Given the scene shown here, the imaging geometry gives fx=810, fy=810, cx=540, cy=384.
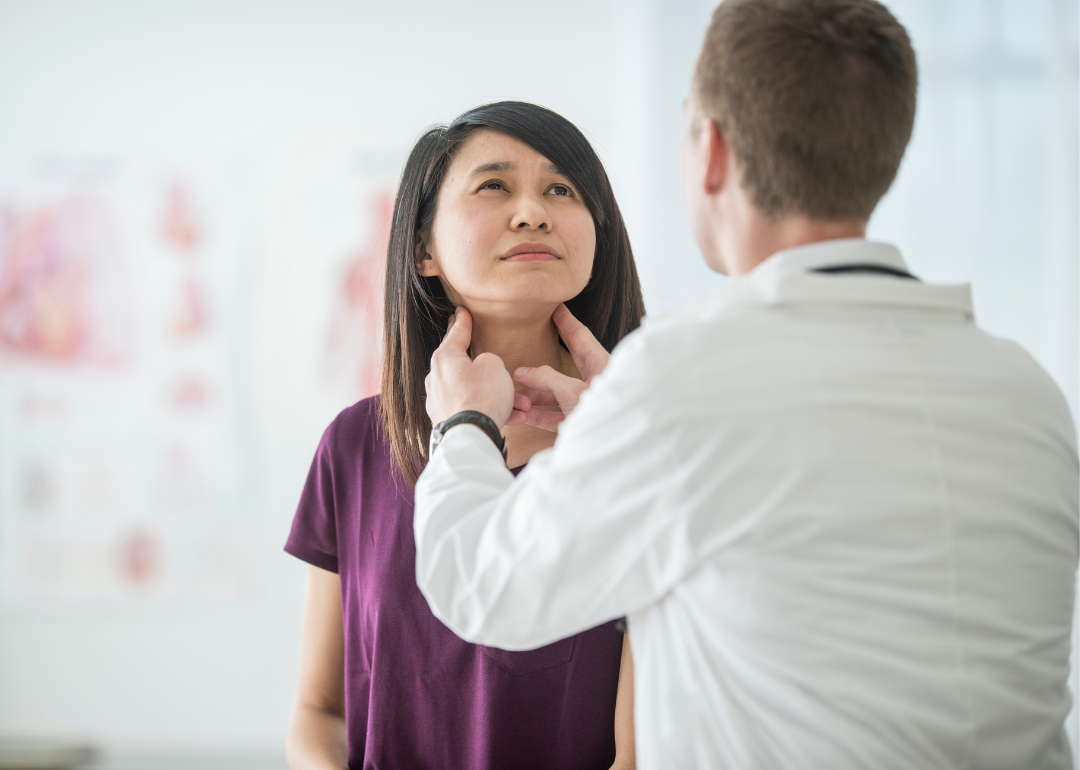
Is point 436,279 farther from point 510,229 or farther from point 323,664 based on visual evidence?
point 323,664

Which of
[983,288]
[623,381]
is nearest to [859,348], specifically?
[623,381]

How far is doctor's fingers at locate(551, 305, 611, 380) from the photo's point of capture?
1.30 m

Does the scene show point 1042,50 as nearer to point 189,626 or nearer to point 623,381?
point 623,381

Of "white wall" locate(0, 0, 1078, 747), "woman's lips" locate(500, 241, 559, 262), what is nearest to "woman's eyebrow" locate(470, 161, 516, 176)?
"woman's lips" locate(500, 241, 559, 262)

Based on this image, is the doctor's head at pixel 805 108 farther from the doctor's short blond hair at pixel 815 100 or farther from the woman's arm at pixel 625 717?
the woman's arm at pixel 625 717

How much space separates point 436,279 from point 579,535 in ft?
2.69

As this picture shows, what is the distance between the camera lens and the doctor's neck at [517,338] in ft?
4.49

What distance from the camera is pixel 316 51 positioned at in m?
2.61

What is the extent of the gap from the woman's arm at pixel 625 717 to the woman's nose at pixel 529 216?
2.07ft

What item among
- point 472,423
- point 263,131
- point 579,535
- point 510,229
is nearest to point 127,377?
point 263,131

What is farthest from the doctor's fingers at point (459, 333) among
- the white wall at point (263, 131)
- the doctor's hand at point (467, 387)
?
the white wall at point (263, 131)

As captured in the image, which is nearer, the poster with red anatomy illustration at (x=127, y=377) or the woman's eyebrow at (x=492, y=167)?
the woman's eyebrow at (x=492, y=167)

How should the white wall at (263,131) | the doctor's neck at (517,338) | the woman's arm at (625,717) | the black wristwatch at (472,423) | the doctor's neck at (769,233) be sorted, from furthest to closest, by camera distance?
the white wall at (263,131), the doctor's neck at (517,338), the woman's arm at (625,717), the black wristwatch at (472,423), the doctor's neck at (769,233)

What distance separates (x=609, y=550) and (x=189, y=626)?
231 centimetres
